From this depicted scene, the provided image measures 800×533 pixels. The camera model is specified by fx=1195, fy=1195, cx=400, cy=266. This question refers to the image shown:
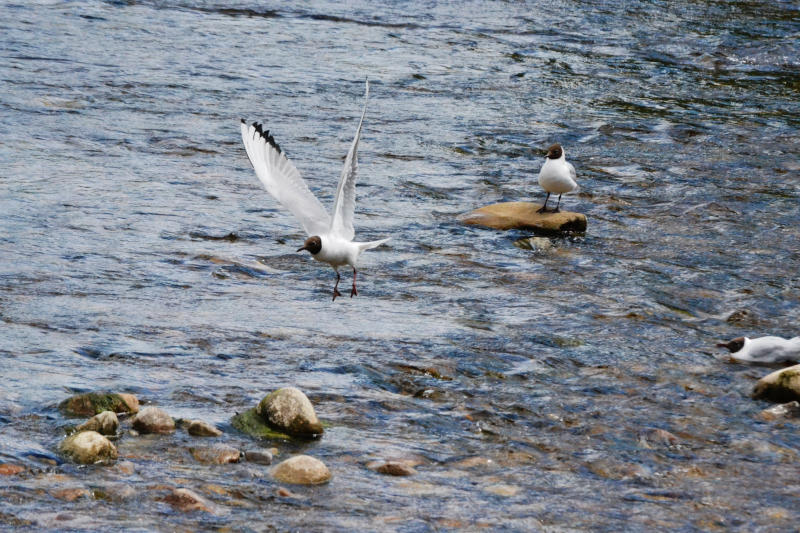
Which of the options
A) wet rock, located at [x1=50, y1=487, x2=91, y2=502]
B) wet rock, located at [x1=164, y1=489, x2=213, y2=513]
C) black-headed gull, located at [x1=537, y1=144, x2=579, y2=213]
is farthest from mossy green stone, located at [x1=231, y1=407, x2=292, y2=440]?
black-headed gull, located at [x1=537, y1=144, x2=579, y2=213]

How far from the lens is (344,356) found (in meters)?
7.83

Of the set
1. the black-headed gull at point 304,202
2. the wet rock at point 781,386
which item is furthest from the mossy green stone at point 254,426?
the wet rock at point 781,386

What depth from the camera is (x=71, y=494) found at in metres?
5.59

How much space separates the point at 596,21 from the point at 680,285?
11587mm

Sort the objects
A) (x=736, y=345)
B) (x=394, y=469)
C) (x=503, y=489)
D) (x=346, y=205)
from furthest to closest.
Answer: (x=346, y=205) < (x=736, y=345) < (x=394, y=469) < (x=503, y=489)

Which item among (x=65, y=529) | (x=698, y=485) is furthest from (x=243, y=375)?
(x=698, y=485)

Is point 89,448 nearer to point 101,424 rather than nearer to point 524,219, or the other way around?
point 101,424

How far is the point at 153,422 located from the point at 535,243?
5.05 metres

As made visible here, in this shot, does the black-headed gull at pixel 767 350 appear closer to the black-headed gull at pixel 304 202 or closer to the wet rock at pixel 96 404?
the black-headed gull at pixel 304 202

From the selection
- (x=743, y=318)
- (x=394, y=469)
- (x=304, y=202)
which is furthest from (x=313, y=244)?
(x=743, y=318)

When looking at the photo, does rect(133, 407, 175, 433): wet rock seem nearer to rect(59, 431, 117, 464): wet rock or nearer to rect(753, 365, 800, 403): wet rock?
rect(59, 431, 117, 464): wet rock

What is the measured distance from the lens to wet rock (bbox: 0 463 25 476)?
5.78m

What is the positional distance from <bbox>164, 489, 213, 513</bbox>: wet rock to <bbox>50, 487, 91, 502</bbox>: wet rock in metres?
0.38

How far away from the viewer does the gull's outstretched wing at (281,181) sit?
8.49 meters
